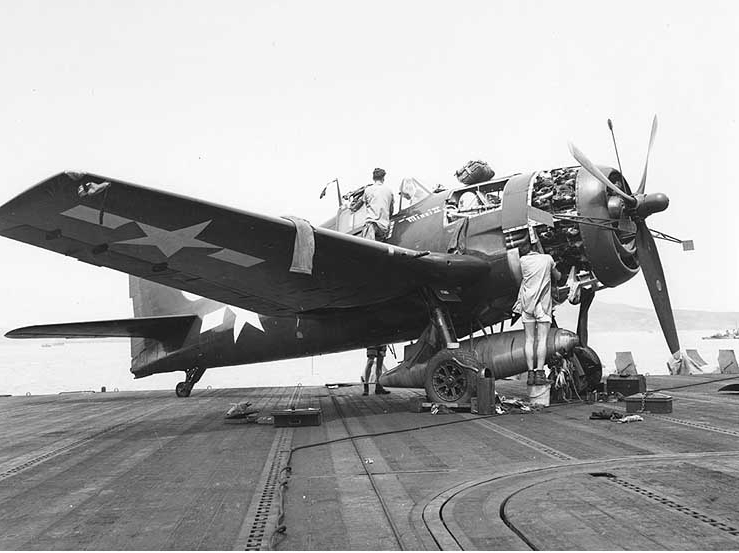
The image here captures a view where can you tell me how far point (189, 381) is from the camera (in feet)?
44.2

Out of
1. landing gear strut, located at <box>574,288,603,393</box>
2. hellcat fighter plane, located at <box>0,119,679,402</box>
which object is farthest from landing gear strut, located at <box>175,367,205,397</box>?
landing gear strut, located at <box>574,288,603,393</box>

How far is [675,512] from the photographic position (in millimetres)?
3213

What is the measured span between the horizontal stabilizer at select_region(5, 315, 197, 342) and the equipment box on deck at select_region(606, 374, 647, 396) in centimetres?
821

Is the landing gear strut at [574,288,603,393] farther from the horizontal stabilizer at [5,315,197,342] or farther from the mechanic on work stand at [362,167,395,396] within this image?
the horizontal stabilizer at [5,315,197,342]

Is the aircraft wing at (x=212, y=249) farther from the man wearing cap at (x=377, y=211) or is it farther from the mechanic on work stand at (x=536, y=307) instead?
the man wearing cap at (x=377, y=211)

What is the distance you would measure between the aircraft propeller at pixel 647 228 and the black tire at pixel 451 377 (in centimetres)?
315

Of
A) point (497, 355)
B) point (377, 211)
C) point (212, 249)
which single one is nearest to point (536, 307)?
point (497, 355)

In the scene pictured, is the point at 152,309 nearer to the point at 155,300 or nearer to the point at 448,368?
the point at 155,300

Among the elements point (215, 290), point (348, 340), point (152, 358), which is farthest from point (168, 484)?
point (152, 358)

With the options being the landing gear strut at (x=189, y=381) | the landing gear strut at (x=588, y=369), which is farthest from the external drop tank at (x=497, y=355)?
the landing gear strut at (x=189, y=381)

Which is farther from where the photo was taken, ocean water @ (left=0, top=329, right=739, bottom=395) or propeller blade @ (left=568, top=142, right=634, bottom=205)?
ocean water @ (left=0, top=329, right=739, bottom=395)

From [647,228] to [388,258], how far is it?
4397mm

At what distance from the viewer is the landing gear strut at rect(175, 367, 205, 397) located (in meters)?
13.3

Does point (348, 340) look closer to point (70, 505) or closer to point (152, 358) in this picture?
point (152, 358)
